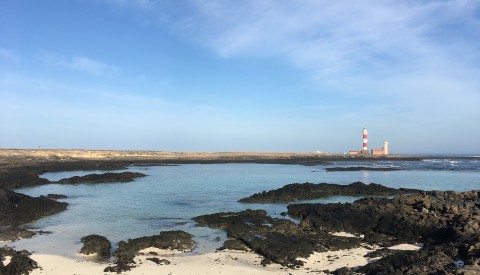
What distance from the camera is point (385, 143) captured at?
333 ft

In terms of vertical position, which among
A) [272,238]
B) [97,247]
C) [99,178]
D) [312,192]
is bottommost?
[97,247]

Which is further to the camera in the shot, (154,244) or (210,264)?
(154,244)

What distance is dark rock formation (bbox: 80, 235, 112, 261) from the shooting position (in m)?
10.1

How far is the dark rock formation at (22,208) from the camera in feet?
49.0

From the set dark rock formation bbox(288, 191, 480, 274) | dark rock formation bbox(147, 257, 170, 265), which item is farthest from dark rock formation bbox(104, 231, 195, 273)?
dark rock formation bbox(288, 191, 480, 274)

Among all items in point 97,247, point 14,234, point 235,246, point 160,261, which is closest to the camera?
point 160,261

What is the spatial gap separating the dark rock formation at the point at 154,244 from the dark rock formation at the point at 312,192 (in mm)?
9244

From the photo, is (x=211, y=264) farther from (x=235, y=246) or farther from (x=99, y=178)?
(x=99, y=178)

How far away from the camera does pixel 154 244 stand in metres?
11.0

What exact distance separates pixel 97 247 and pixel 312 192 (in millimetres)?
15357

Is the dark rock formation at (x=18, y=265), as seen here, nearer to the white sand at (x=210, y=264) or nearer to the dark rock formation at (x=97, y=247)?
the white sand at (x=210, y=264)

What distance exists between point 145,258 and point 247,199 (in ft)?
37.4

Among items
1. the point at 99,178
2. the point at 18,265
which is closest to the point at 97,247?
the point at 18,265

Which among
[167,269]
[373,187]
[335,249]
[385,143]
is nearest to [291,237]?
[335,249]
